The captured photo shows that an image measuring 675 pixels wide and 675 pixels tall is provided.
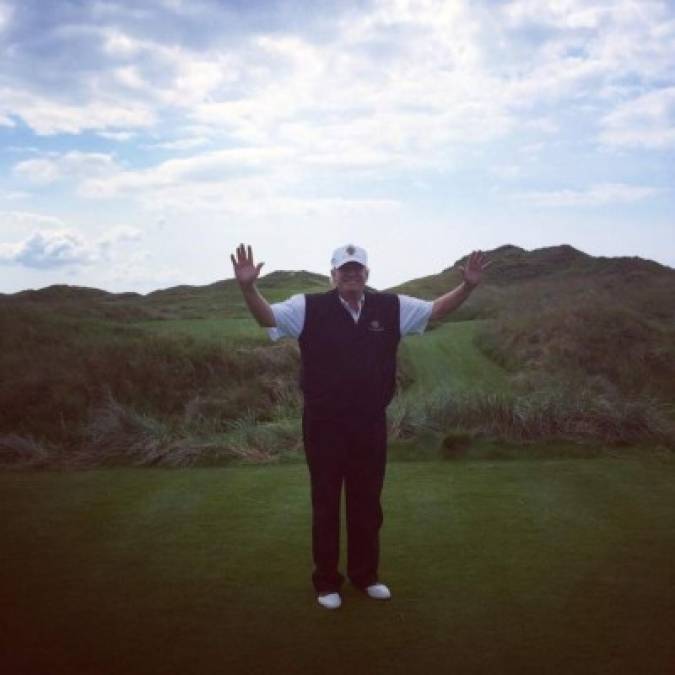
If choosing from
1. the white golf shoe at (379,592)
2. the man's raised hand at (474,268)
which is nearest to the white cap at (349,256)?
the man's raised hand at (474,268)

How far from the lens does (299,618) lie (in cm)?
403

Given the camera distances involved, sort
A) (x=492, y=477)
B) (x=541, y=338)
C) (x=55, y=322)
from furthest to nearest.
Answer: (x=55, y=322) → (x=541, y=338) → (x=492, y=477)

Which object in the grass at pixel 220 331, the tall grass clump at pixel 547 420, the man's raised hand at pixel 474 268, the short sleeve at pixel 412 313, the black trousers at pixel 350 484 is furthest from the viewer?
the grass at pixel 220 331

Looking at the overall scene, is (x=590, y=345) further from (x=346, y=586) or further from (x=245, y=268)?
(x=245, y=268)

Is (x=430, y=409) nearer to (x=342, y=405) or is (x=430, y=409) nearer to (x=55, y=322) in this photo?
(x=342, y=405)

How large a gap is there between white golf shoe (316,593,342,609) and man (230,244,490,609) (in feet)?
Result: 0.04

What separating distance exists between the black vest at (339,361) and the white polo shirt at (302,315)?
4 cm

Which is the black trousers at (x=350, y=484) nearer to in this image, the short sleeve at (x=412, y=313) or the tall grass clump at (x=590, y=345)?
the short sleeve at (x=412, y=313)

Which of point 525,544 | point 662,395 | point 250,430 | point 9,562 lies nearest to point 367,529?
point 525,544

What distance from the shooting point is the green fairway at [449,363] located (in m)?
13.5

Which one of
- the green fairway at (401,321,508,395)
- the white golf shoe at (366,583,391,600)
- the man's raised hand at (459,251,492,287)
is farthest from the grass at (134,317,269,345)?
the white golf shoe at (366,583,391,600)

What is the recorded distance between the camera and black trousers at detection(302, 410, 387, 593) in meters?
4.44

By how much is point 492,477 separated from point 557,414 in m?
2.32

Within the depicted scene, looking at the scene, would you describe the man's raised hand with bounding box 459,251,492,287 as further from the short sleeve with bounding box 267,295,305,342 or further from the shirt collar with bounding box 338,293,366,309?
the short sleeve with bounding box 267,295,305,342
